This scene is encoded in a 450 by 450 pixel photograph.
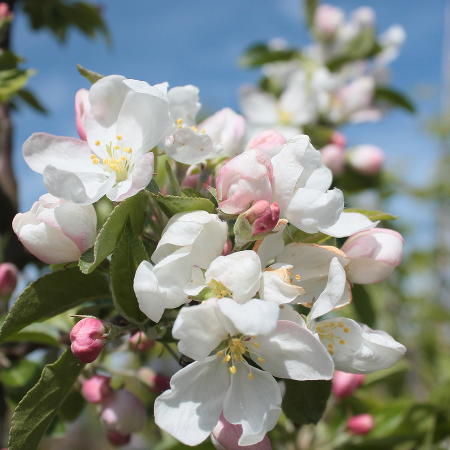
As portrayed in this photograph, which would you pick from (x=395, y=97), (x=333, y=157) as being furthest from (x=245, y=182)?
(x=395, y=97)

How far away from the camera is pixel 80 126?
1.08m

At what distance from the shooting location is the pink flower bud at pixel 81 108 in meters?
1.07

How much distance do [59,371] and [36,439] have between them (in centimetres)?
11

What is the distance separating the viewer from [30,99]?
6.46ft

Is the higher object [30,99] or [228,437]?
[30,99]

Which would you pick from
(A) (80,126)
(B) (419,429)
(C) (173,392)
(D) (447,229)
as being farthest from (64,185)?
(D) (447,229)

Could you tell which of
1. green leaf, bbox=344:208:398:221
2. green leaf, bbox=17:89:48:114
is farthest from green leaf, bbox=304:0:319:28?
green leaf, bbox=344:208:398:221

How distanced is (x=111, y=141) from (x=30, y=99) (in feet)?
3.47

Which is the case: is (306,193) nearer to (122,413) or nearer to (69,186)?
(69,186)

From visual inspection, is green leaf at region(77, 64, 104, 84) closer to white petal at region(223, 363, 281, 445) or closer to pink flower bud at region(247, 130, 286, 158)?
pink flower bud at region(247, 130, 286, 158)

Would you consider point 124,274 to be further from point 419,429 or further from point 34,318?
point 419,429

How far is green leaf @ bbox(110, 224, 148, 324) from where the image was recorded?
91 cm

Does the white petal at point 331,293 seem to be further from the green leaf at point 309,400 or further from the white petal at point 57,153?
the white petal at point 57,153

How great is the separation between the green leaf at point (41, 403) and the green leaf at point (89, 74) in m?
0.47
